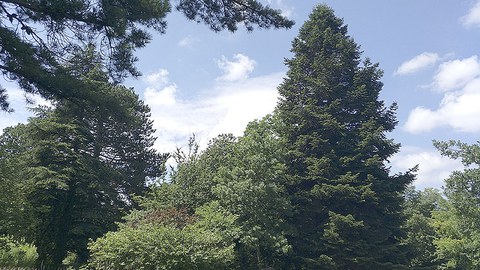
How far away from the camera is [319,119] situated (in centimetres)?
2244

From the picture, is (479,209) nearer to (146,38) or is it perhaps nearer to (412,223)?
(412,223)

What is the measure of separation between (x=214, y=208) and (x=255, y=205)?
203 centimetres

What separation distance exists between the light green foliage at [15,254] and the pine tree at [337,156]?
42.8ft

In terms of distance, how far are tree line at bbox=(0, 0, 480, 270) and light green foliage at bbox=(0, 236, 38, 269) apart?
0.33ft

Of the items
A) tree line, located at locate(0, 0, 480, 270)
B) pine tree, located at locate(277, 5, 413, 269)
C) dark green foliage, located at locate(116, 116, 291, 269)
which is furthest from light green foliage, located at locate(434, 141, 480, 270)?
dark green foliage, located at locate(116, 116, 291, 269)

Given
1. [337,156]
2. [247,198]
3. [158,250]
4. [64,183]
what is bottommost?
[158,250]

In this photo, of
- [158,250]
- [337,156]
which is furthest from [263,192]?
[158,250]

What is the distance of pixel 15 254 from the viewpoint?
17.1 metres

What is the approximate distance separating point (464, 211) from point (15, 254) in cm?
2619

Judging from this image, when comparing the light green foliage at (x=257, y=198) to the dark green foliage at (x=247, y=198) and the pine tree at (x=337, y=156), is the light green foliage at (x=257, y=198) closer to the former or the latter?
the dark green foliage at (x=247, y=198)

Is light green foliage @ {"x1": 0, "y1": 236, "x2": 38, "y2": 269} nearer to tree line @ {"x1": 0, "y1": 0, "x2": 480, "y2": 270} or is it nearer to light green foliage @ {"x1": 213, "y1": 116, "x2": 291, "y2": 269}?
tree line @ {"x1": 0, "y1": 0, "x2": 480, "y2": 270}

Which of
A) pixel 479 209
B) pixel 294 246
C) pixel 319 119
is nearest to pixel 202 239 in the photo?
pixel 294 246

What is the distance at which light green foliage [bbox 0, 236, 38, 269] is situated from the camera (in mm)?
15773

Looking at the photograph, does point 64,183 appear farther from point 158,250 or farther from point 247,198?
point 158,250
